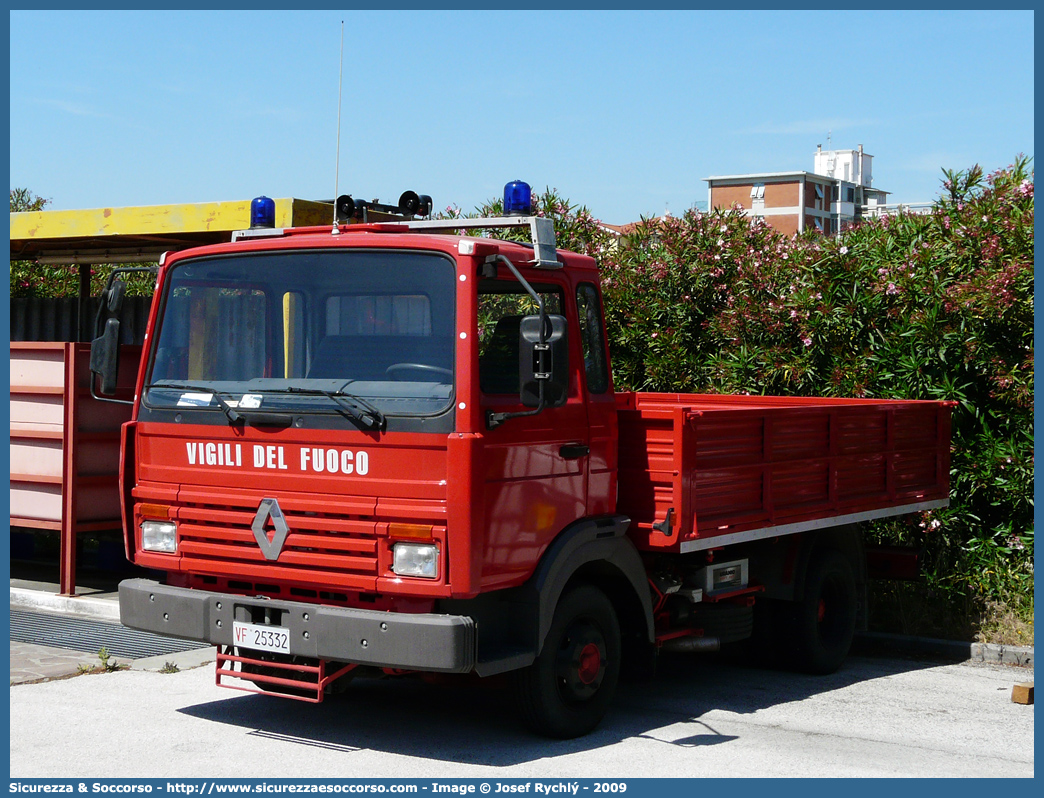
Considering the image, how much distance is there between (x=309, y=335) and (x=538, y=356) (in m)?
1.22

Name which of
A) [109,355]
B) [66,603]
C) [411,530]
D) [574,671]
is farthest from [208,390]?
[66,603]

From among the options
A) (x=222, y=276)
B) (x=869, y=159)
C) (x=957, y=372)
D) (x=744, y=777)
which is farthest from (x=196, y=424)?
(x=869, y=159)

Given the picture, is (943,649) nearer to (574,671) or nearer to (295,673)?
(574,671)

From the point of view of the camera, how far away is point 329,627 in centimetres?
596

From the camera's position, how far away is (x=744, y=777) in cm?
594

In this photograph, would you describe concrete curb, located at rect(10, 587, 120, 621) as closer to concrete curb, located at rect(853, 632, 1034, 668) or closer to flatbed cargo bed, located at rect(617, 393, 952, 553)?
flatbed cargo bed, located at rect(617, 393, 952, 553)

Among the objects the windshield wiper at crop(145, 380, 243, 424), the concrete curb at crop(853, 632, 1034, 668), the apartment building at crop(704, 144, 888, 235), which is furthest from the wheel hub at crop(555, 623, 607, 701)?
the apartment building at crop(704, 144, 888, 235)

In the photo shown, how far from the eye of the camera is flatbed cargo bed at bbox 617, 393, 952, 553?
22.6ft

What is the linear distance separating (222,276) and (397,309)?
3.79 ft

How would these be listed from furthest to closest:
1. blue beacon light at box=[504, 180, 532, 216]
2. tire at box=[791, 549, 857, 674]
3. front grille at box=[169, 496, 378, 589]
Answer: tire at box=[791, 549, 857, 674] → blue beacon light at box=[504, 180, 532, 216] → front grille at box=[169, 496, 378, 589]

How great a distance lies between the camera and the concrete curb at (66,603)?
9492 mm

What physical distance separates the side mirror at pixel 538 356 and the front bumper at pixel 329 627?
110 centimetres

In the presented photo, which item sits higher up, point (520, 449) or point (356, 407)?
point (356, 407)

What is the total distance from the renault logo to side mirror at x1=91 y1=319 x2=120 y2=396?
1276mm
